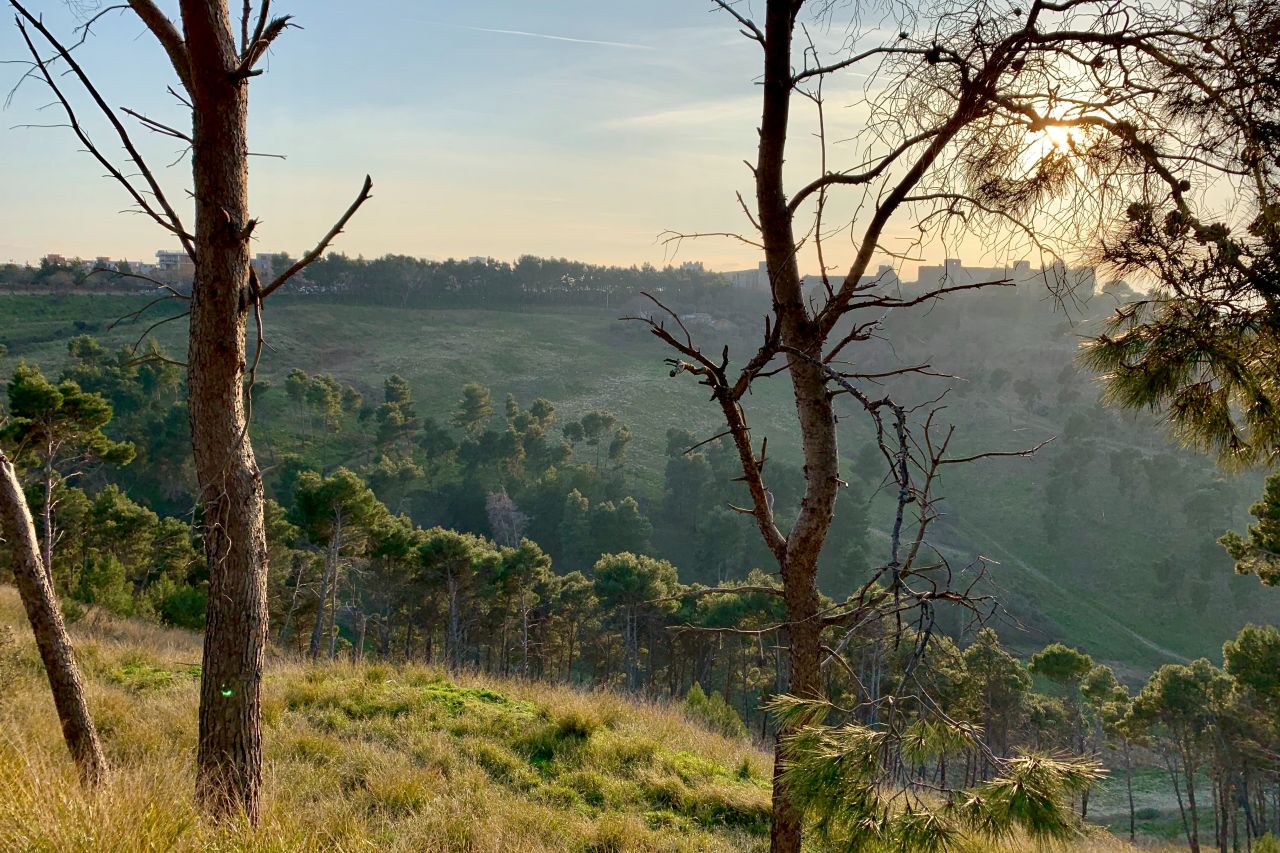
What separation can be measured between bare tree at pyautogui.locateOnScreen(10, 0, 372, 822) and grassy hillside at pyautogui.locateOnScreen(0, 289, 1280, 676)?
1585 inches

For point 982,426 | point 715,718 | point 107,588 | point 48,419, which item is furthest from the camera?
point 982,426

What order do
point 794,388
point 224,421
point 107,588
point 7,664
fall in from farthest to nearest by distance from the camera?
point 107,588 < point 7,664 < point 224,421 < point 794,388

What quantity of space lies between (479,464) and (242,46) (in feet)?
156

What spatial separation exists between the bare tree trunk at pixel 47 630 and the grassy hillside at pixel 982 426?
133 feet

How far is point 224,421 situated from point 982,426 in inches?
3018

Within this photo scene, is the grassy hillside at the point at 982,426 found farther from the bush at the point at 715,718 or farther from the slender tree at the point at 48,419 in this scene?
the slender tree at the point at 48,419

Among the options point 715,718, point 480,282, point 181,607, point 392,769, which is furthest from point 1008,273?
point 480,282

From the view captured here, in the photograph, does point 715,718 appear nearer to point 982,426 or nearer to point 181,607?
point 181,607

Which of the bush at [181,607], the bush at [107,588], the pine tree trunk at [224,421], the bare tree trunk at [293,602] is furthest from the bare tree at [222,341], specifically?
the bare tree trunk at [293,602]

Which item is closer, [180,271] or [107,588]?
[180,271]

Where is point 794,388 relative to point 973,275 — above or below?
below

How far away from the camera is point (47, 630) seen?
3.43 m

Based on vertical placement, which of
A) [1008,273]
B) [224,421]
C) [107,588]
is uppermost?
[1008,273]

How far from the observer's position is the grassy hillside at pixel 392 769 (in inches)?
96.3
